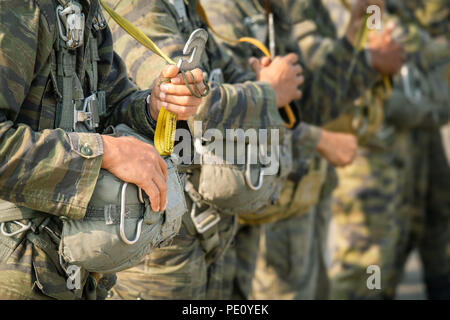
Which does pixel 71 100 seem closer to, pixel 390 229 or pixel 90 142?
pixel 90 142

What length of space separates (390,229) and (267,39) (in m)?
2.46

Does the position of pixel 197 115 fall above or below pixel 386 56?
below

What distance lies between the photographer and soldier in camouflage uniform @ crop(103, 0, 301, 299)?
2.76m

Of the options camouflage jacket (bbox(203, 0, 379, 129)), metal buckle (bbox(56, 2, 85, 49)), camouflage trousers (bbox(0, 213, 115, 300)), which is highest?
camouflage jacket (bbox(203, 0, 379, 129))

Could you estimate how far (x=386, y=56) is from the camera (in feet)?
13.8

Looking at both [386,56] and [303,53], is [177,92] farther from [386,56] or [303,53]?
[386,56]

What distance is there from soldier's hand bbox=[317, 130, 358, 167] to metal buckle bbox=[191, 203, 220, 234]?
1.02m

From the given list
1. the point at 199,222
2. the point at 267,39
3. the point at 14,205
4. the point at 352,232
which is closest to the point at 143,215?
the point at 14,205

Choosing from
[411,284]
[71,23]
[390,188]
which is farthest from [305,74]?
[411,284]

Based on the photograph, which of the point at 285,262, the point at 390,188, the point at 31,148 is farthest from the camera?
the point at 390,188

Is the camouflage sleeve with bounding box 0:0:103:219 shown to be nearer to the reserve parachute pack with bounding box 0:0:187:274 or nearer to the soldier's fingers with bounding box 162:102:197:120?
the reserve parachute pack with bounding box 0:0:187:274

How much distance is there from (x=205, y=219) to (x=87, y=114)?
38.6 inches

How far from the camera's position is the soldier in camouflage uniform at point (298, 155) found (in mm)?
3480

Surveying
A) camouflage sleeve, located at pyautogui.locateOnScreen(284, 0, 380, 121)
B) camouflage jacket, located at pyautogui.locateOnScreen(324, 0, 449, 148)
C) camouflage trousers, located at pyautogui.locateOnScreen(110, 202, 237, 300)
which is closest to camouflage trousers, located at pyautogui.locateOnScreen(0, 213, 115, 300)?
camouflage trousers, located at pyautogui.locateOnScreen(110, 202, 237, 300)
